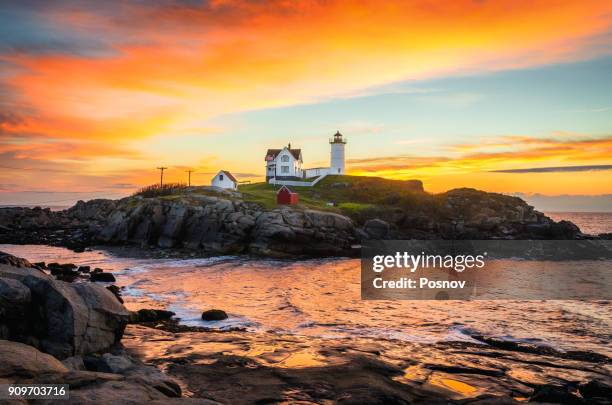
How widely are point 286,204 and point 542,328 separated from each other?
148 ft

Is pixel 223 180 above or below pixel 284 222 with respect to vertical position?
above

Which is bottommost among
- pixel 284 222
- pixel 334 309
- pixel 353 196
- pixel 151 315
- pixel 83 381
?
pixel 334 309

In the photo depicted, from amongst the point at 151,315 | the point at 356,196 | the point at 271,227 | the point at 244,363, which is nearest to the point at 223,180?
the point at 356,196

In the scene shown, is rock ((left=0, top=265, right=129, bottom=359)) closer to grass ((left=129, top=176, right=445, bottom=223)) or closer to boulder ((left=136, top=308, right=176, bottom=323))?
boulder ((left=136, top=308, right=176, bottom=323))

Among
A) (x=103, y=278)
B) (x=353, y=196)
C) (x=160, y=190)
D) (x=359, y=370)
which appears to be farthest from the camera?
(x=353, y=196)

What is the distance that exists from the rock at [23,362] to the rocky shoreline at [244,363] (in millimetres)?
26

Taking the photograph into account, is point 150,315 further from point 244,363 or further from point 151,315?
point 244,363

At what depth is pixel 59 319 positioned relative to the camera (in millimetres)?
15133

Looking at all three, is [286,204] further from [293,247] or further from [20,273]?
[20,273]

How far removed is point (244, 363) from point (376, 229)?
163 ft

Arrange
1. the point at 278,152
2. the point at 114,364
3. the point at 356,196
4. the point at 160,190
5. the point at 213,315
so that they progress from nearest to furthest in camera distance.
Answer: the point at 114,364
the point at 213,315
the point at 160,190
the point at 356,196
the point at 278,152

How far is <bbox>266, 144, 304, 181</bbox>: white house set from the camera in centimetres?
9831

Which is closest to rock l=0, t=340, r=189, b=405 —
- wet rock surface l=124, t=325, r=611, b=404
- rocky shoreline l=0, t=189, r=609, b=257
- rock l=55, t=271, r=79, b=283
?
wet rock surface l=124, t=325, r=611, b=404

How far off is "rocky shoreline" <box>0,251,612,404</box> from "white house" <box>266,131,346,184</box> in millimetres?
79387
